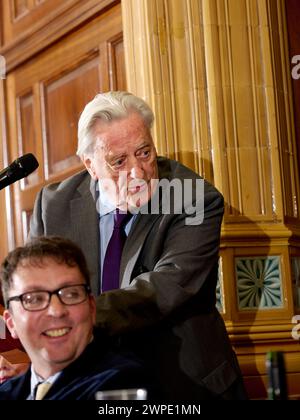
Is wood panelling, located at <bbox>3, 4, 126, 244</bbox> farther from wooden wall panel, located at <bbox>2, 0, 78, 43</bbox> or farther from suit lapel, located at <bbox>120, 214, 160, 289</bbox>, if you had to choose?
suit lapel, located at <bbox>120, 214, 160, 289</bbox>

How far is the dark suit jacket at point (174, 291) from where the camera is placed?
7.48 feet

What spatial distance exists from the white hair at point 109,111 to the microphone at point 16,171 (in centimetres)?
50

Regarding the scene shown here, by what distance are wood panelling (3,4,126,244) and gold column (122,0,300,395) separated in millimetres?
572

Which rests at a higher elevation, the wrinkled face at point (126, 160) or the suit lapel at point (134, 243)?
the wrinkled face at point (126, 160)

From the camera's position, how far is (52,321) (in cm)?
165

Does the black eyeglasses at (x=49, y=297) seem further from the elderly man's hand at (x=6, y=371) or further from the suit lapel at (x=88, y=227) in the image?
the suit lapel at (x=88, y=227)

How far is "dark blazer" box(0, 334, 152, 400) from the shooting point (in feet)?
5.14

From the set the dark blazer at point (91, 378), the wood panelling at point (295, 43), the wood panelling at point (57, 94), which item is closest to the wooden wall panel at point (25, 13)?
the wood panelling at point (57, 94)

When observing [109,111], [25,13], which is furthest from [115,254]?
[25,13]

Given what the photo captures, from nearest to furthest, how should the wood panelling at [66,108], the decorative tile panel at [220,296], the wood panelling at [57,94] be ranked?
1. the decorative tile panel at [220,296]
2. the wood panelling at [57,94]
3. the wood panelling at [66,108]

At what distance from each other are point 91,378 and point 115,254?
0.87 m

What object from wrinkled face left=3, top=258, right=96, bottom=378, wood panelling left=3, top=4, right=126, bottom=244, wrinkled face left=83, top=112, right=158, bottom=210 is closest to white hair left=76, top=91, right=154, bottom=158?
wrinkled face left=83, top=112, right=158, bottom=210

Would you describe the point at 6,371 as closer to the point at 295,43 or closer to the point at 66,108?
the point at 295,43
